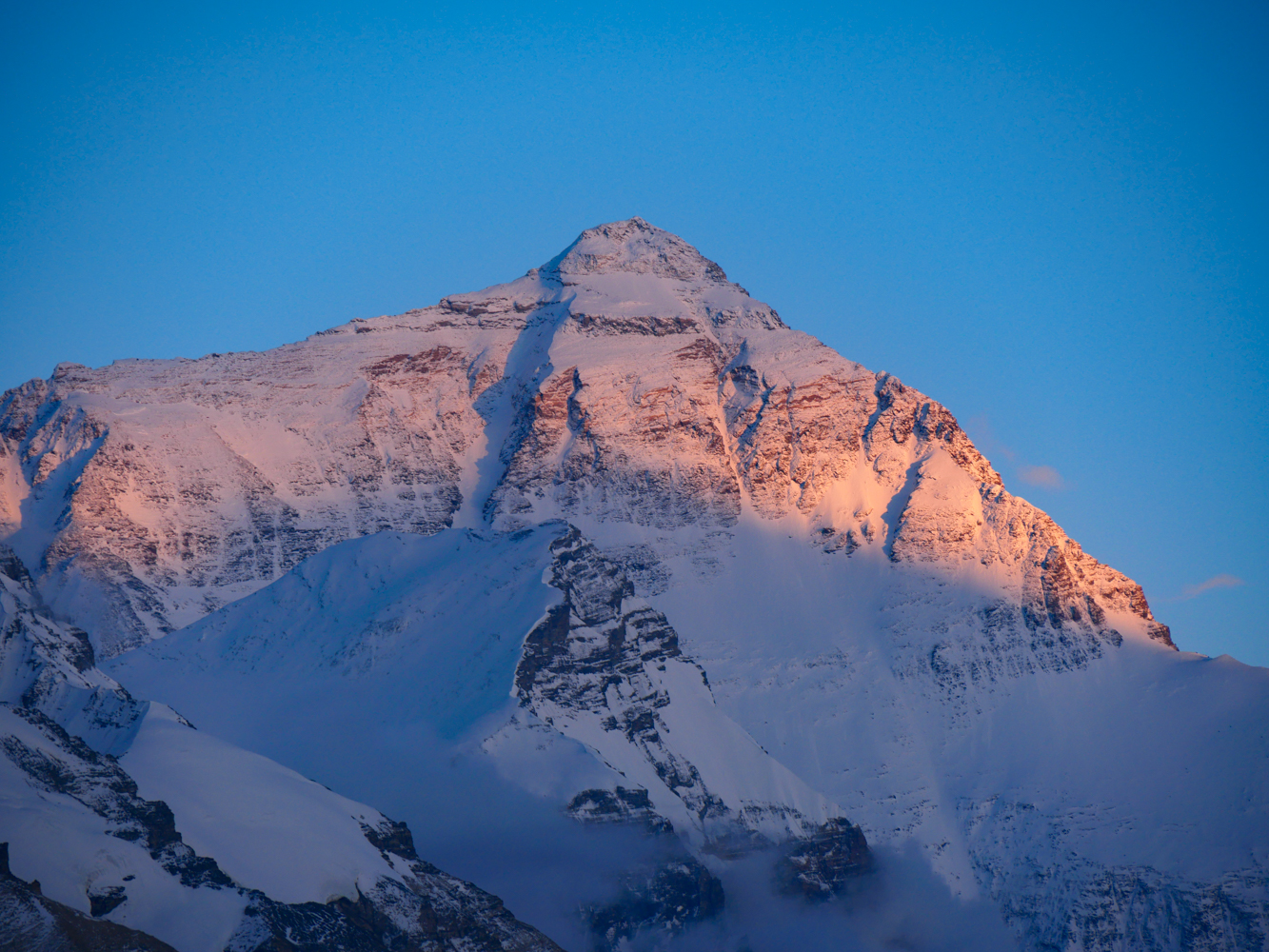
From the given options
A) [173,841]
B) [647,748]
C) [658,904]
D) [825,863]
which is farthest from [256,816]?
[825,863]

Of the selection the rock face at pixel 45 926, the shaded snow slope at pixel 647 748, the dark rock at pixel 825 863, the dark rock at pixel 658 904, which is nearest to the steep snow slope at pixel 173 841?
the rock face at pixel 45 926

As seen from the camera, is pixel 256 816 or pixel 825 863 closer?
pixel 256 816

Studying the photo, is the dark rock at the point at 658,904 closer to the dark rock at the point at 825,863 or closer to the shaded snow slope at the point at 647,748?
the shaded snow slope at the point at 647,748

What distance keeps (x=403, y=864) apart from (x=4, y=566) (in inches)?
1938

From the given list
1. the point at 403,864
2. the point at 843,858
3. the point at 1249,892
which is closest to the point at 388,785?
the point at 403,864

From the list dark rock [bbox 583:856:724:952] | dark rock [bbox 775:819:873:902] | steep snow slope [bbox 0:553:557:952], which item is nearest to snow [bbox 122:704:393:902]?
steep snow slope [bbox 0:553:557:952]

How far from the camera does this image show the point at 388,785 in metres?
163

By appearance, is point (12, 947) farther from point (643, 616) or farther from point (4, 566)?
point (643, 616)

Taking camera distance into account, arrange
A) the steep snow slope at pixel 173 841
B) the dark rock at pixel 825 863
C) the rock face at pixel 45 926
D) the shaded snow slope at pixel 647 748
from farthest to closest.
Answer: the dark rock at pixel 825 863 → the shaded snow slope at pixel 647 748 → the steep snow slope at pixel 173 841 → the rock face at pixel 45 926

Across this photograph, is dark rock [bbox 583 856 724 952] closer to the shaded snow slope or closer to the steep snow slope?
the shaded snow slope

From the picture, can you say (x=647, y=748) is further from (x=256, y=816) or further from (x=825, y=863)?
(x=256, y=816)

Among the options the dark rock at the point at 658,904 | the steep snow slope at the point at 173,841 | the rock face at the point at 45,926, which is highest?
the dark rock at the point at 658,904

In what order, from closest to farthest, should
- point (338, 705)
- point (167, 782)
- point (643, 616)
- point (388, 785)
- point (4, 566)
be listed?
point (167, 782)
point (4, 566)
point (388, 785)
point (338, 705)
point (643, 616)

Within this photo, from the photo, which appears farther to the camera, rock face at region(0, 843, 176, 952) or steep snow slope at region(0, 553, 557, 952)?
steep snow slope at region(0, 553, 557, 952)
